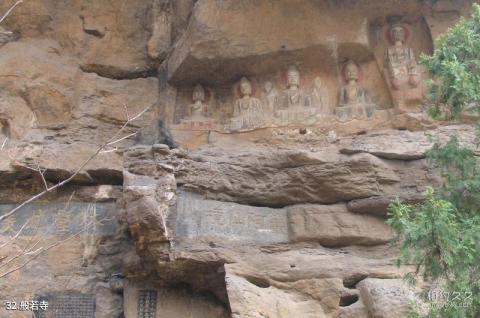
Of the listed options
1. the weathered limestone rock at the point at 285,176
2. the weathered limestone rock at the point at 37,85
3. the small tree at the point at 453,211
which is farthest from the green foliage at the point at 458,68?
the weathered limestone rock at the point at 37,85

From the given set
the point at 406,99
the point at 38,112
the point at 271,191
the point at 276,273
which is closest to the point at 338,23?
the point at 406,99

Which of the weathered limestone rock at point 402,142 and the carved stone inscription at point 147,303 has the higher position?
the weathered limestone rock at point 402,142

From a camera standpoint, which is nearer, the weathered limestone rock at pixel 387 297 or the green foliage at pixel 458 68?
the green foliage at pixel 458 68

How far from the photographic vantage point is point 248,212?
27.4ft

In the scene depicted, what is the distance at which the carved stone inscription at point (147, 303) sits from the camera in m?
7.92

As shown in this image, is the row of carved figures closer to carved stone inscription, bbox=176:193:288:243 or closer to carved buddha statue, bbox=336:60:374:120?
carved buddha statue, bbox=336:60:374:120

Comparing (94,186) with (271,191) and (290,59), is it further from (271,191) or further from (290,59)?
(290,59)

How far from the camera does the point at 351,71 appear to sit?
949 cm

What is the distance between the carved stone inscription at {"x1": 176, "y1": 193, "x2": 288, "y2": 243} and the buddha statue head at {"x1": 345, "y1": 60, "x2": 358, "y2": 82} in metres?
2.33

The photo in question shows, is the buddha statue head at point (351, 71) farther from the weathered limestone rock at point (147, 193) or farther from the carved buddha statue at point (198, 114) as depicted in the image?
the weathered limestone rock at point (147, 193)

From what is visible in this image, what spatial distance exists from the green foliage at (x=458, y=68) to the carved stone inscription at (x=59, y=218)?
4.63m

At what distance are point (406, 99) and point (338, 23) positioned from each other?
1.44 meters

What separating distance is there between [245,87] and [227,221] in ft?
7.49

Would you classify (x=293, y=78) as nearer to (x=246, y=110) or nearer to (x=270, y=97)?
(x=270, y=97)
